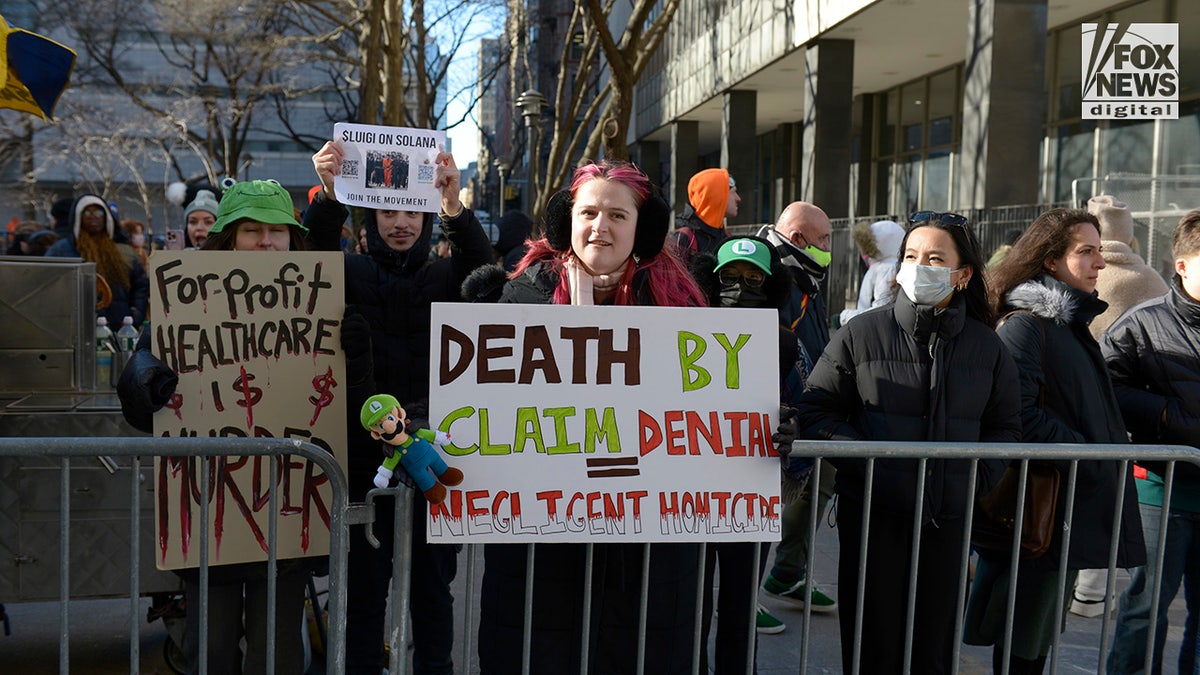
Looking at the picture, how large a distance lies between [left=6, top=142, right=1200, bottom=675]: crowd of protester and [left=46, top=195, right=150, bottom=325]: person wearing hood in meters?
5.07

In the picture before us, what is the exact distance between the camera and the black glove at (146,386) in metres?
3.00

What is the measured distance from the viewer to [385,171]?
3.79m

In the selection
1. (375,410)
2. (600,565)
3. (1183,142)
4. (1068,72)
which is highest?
(1068,72)

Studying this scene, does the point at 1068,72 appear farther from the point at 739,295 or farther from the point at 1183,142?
the point at 739,295

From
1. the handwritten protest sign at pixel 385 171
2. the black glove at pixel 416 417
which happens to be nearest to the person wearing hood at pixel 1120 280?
the handwritten protest sign at pixel 385 171

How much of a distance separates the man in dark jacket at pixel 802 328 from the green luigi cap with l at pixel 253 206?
2.48 metres

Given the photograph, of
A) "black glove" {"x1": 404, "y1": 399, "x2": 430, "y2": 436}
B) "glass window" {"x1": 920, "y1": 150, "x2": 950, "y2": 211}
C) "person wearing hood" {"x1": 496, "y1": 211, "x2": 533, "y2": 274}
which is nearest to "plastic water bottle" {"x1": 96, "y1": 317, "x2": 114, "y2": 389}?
"person wearing hood" {"x1": 496, "y1": 211, "x2": 533, "y2": 274}

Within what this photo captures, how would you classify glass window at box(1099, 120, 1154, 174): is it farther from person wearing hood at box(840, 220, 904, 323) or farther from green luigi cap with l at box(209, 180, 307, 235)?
green luigi cap with l at box(209, 180, 307, 235)

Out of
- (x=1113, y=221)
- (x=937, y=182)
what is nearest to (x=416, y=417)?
(x=1113, y=221)

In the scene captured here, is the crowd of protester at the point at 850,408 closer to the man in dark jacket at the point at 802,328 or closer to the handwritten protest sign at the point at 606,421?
the handwritten protest sign at the point at 606,421

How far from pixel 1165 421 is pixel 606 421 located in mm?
2356

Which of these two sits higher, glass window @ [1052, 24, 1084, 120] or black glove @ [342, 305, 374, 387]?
glass window @ [1052, 24, 1084, 120]

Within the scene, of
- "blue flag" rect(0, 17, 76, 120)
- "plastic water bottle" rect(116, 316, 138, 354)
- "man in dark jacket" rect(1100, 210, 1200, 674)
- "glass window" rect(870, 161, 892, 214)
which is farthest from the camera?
"glass window" rect(870, 161, 892, 214)

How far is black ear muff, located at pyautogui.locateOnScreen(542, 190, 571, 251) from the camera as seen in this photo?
10.5ft
